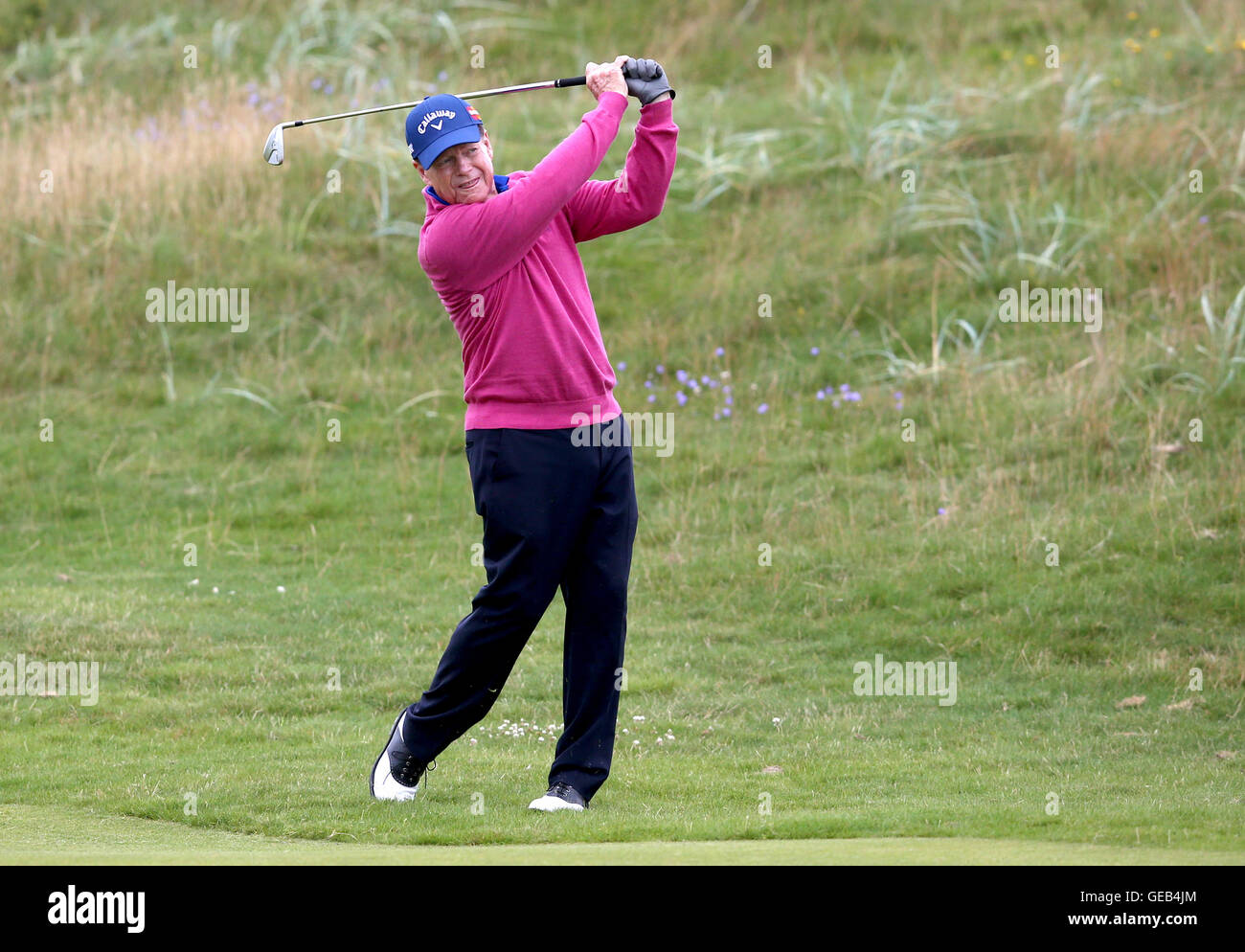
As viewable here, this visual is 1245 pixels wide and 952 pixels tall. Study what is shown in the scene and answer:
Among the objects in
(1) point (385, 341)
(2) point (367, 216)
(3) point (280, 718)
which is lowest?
(3) point (280, 718)

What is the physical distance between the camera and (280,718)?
849 cm

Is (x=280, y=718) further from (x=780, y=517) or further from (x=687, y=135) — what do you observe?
(x=687, y=135)

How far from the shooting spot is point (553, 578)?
6.02 m

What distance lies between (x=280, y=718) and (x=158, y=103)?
37.2 feet

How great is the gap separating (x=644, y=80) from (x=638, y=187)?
0.40m

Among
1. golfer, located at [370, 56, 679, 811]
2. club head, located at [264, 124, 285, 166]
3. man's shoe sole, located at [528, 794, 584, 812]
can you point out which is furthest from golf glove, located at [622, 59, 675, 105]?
man's shoe sole, located at [528, 794, 584, 812]

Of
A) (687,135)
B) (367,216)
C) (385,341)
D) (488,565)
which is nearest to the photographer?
(488,565)

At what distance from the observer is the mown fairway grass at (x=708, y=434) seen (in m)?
7.44

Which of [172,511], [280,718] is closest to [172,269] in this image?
[172,511]

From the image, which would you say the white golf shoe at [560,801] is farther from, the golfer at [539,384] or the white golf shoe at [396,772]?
the white golf shoe at [396,772]
